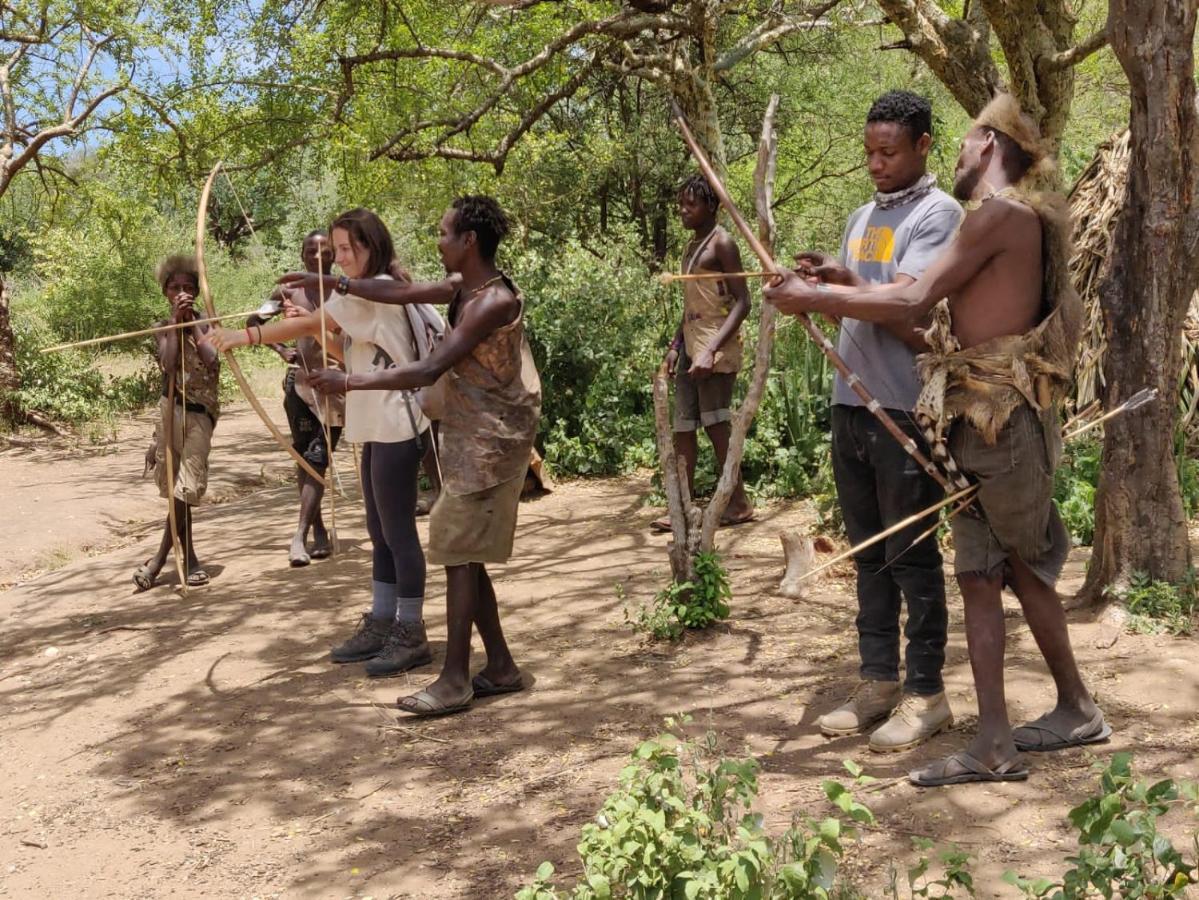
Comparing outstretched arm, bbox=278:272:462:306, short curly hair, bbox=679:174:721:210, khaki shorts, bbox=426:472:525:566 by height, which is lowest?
khaki shorts, bbox=426:472:525:566

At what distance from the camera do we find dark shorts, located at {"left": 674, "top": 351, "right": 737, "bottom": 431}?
7.12 meters

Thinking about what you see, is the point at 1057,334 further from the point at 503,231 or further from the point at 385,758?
the point at 385,758

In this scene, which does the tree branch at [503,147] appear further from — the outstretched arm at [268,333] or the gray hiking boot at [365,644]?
the gray hiking boot at [365,644]

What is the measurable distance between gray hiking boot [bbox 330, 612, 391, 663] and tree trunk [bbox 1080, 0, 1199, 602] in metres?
2.94

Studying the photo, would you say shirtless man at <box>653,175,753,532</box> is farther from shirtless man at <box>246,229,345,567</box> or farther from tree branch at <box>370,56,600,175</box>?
tree branch at <box>370,56,600,175</box>

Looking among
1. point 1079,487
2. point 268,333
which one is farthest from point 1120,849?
point 1079,487

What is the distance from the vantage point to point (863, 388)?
3.76 m

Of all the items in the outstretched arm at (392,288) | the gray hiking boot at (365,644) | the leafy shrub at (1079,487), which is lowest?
the gray hiking boot at (365,644)

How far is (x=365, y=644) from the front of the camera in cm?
546

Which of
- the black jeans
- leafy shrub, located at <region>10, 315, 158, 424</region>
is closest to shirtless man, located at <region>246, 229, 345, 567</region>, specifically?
the black jeans

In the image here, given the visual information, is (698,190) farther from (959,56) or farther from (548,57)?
(548,57)

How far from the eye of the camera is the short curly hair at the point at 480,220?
14.9 ft

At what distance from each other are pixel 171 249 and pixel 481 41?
22.6 ft

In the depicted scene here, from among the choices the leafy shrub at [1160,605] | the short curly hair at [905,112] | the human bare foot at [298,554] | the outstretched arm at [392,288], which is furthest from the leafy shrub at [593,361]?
the short curly hair at [905,112]
